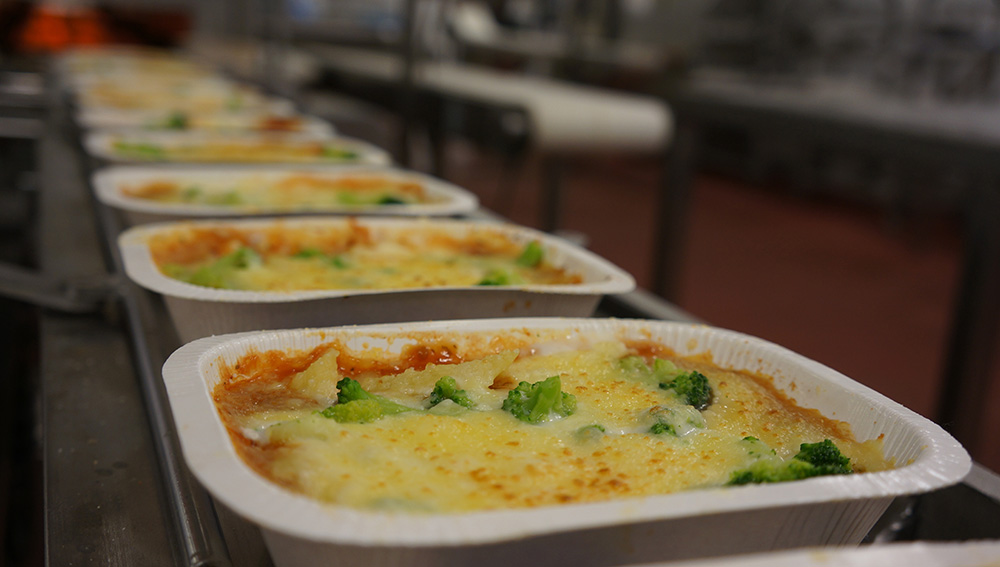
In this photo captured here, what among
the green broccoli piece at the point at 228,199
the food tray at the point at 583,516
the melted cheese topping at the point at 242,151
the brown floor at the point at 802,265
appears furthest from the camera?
the brown floor at the point at 802,265

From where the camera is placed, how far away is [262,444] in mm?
726

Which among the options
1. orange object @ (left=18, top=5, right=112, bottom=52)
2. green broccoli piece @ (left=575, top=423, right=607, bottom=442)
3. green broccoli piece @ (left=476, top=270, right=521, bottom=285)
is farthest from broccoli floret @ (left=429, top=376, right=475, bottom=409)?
orange object @ (left=18, top=5, right=112, bottom=52)

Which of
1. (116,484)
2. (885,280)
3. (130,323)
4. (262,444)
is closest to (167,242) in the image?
(130,323)

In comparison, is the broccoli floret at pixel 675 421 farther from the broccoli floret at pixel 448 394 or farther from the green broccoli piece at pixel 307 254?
the green broccoli piece at pixel 307 254

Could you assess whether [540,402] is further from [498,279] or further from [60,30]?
[60,30]

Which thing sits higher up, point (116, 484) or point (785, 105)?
point (785, 105)

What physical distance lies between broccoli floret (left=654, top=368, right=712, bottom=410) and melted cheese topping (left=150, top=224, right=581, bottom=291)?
343mm

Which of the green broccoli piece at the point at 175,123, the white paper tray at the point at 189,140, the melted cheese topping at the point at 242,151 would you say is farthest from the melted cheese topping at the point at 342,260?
the green broccoli piece at the point at 175,123

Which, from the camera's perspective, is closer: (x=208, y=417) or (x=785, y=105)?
(x=208, y=417)

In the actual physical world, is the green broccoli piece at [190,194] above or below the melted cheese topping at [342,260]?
below

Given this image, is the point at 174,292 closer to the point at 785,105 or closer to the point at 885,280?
the point at 785,105

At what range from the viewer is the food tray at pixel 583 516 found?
530mm

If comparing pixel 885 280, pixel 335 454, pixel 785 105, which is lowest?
pixel 885 280

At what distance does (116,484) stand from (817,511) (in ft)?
2.03
